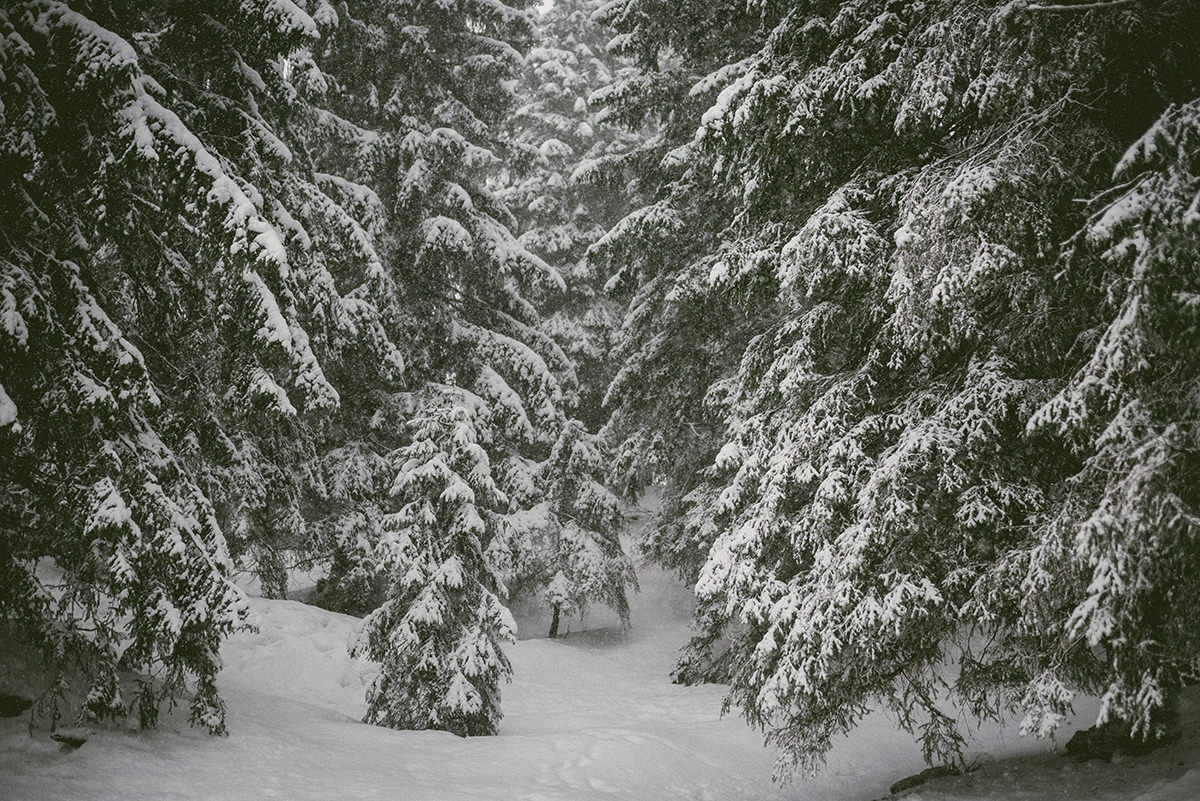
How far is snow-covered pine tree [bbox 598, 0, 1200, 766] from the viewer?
151 inches

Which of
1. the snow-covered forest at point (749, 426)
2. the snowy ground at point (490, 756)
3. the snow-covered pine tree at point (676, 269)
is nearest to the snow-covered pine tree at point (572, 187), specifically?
the snow-covered pine tree at point (676, 269)

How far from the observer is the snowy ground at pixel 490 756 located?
216 inches

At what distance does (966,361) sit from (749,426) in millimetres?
2383

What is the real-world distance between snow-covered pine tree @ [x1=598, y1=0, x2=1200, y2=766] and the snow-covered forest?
0.12ft

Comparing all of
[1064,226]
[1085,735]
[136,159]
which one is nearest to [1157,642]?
[1064,226]

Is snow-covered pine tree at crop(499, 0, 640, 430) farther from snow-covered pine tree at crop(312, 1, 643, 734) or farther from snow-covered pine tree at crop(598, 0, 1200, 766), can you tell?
snow-covered pine tree at crop(598, 0, 1200, 766)

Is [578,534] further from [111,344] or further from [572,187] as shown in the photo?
[111,344]

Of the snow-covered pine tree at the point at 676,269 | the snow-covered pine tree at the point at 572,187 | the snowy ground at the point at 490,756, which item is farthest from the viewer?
the snow-covered pine tree at the point at 572,187

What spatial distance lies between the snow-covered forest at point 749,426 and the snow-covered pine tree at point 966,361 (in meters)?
0.04

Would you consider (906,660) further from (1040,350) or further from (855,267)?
(855,267)

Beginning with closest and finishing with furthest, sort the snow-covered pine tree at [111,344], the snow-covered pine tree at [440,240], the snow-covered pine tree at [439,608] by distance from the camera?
the snow-covered pine tree at [111,344] → the snow-covered pine tree at [439,608] → the snow-covered pine tree at [440,240]

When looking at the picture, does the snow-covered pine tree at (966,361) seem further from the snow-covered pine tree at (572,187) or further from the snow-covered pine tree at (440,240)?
the snow-covered pine tree at (572,187)

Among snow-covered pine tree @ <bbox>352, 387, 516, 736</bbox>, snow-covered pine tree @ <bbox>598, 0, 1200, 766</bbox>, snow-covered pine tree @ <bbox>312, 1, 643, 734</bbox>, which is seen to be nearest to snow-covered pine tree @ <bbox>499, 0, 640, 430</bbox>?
snow-covered pine tree @ <bbox>312, 1, 643, 734</bbox>

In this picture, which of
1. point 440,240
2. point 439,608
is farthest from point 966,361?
point 440,240
